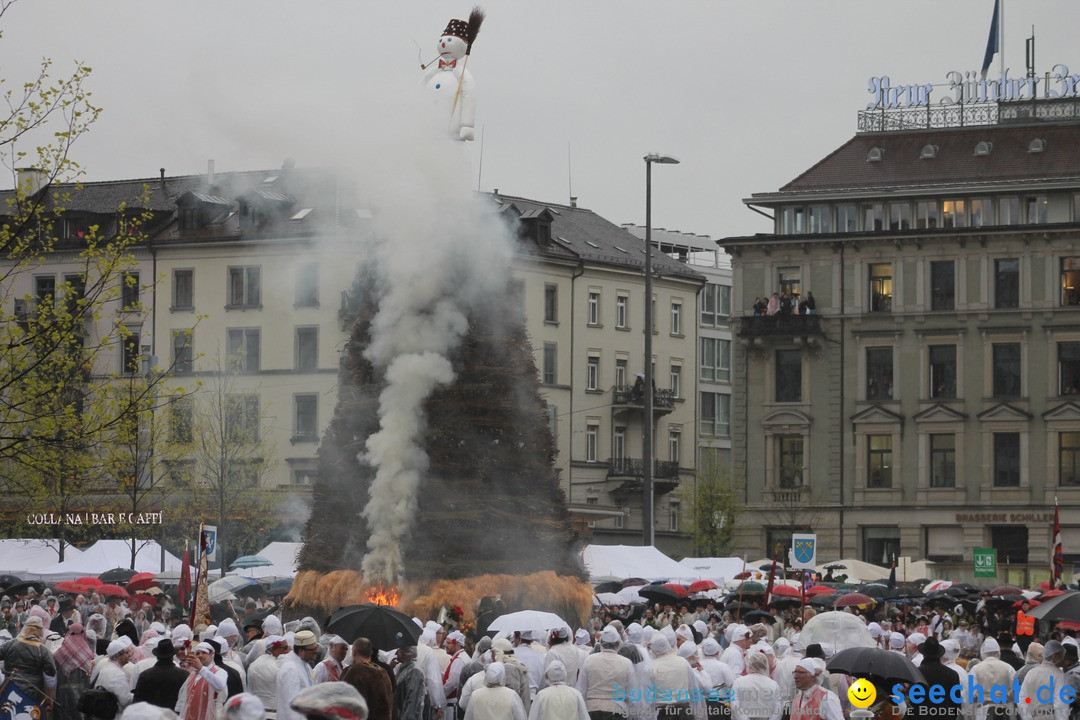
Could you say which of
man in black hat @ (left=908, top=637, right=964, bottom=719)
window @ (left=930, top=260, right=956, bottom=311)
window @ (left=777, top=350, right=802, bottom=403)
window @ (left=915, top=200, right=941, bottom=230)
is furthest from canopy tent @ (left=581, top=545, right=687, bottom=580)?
window @ (left=915, top=200, right=941, bottom=230)

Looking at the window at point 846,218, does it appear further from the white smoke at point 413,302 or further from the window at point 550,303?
the white smoke at point 413,302

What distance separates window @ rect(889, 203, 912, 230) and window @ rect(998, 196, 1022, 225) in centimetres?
359

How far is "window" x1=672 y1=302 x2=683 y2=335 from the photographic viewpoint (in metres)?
85.2

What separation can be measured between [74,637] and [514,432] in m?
12.9

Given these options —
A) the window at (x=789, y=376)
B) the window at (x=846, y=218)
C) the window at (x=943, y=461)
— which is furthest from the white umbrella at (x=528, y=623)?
the window at (x=846, y=218)

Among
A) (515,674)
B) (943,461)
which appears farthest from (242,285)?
(515,674)

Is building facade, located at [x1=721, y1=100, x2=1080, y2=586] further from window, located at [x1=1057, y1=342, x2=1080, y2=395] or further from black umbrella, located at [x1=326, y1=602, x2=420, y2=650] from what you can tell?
black umbrella, located at [x1=326, y1=602, x2=420, y2=650]

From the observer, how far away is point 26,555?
182 feet

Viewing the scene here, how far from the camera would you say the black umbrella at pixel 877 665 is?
16.7m

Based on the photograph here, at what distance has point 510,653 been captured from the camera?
19453 millimetres

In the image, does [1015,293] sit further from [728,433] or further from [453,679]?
[453,679]

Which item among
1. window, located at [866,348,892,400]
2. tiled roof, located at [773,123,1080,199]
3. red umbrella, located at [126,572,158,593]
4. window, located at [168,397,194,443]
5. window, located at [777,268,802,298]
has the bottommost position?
red umbrella, located at [126,572,158,593]

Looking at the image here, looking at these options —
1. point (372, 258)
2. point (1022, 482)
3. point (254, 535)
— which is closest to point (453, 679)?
point (372, 258)

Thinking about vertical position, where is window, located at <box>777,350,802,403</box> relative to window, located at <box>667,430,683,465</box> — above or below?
above
